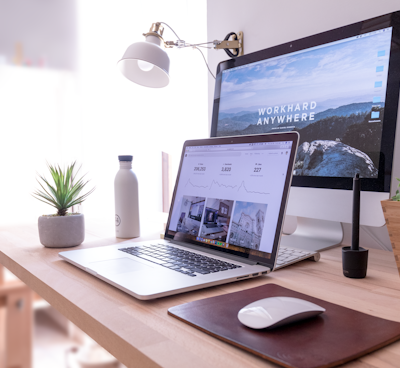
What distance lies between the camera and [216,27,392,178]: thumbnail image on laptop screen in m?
0.79

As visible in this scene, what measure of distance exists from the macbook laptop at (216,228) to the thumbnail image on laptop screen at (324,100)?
18 cm

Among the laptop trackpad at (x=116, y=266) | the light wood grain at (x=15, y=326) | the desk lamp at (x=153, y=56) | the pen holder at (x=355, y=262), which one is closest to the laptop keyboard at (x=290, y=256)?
the pen holder at (x=355, y=262)

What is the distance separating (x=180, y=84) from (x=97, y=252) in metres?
1.69

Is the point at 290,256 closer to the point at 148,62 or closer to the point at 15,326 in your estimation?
the point at 148,62

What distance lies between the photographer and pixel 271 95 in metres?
0.98

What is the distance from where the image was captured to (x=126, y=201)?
1.03 meters

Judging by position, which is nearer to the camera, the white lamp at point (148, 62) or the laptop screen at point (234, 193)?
the laptop screen at point (234, 193)

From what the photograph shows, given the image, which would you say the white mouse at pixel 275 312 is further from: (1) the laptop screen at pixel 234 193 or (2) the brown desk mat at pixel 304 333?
(1) the laptop screen at pixel 234 193

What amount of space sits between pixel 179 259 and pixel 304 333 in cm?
35

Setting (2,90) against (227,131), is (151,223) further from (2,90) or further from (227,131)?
(2,90)

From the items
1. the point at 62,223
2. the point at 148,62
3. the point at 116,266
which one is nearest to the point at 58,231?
the point at 62,223

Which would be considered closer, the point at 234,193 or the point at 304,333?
the point at 304,333

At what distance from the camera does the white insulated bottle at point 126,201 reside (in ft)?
3.36

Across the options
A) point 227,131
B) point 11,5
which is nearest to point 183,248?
point 227,131
